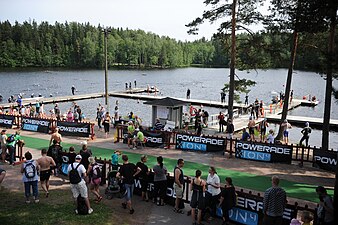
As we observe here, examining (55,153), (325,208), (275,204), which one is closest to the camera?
(325,208)

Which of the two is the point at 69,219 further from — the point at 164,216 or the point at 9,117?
the point at 9,117

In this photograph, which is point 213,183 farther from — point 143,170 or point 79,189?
point 79,189

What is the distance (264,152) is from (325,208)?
8789 millimetres

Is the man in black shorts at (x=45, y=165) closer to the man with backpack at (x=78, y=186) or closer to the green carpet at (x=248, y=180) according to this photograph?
the man with backpack at (x=78, y=186)

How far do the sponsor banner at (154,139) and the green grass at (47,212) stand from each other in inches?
320

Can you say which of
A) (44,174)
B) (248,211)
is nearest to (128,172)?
(44,174)

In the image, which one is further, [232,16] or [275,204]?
[232,16]

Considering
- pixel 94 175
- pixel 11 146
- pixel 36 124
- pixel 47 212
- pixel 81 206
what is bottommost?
pixel 47 212

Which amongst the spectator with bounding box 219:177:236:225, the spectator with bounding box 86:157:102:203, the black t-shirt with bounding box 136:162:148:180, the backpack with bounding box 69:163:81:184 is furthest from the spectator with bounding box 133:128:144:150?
the spectator with bounding box 219:177:236:225

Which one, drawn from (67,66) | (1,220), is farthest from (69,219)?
(67,66)

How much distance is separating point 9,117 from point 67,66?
121947 mm

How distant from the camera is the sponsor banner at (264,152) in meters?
16.6

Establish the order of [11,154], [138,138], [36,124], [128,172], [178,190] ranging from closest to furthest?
[178,190]
[128,172]
[11,154]
[138,138]
[36,124]

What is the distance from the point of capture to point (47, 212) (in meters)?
10.4
